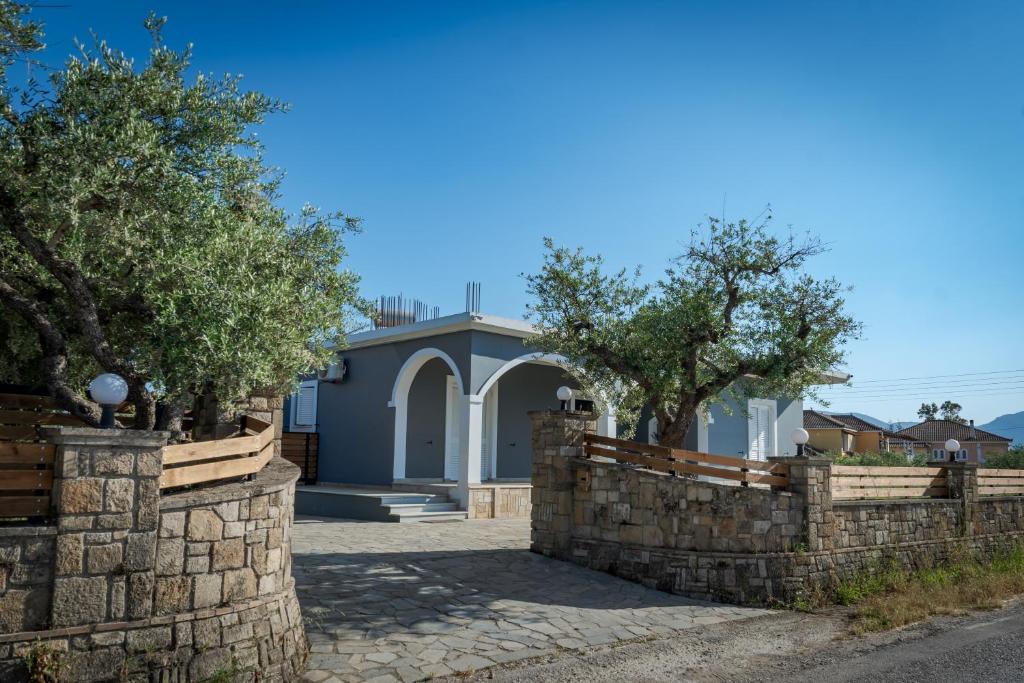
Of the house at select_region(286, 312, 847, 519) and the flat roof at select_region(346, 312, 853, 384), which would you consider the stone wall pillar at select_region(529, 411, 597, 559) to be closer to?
the house at select_region(286, 312, 847, 519)

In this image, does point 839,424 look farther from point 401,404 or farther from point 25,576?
point 25,576

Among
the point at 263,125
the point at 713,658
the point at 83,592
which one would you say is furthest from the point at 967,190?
the point at 83,592

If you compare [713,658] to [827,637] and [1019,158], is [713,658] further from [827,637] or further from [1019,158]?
[1019,158]

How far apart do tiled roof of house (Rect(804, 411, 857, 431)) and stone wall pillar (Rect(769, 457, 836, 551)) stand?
962 inches

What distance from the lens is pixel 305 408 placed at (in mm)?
18594

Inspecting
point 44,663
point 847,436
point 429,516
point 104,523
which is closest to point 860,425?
point 847,436

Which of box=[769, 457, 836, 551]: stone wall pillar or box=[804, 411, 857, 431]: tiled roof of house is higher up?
box=[804, 411, 857, 431]: tiled roof of house

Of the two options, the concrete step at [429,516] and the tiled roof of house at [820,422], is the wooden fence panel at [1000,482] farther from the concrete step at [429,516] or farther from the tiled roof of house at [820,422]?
the tiled roof of house at [820,422]

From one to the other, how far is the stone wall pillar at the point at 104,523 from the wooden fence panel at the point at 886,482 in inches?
349

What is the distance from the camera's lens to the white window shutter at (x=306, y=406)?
18.4 metres

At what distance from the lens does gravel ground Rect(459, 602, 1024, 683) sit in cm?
615

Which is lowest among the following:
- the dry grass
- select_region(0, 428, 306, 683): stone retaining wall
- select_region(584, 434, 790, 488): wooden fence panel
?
the dry grass

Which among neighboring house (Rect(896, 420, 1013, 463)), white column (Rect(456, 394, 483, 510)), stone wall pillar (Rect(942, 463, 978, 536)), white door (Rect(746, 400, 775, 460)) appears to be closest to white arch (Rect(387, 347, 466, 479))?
white column (Rect(456, 394, 483, 510))

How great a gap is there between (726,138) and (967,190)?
4.53 metres
